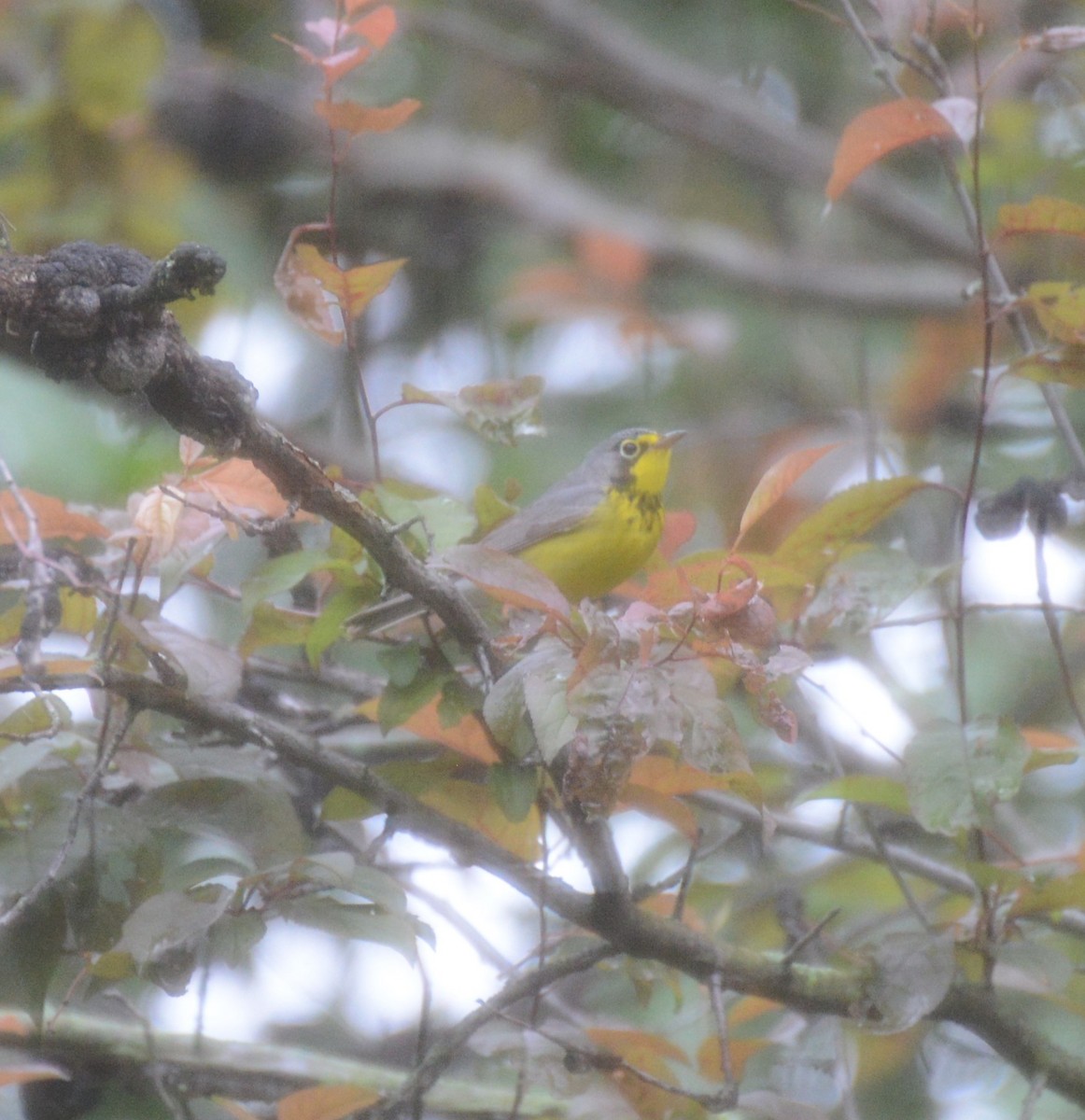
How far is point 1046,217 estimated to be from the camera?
7.31 feet

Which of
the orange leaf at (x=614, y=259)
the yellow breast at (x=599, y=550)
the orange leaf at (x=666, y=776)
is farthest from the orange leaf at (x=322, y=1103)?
the orange leaf at (x=614, y=259)

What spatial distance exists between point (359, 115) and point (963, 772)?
141 centimetres

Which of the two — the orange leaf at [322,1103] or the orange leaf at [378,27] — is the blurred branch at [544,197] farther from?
the orange leaf at [322,1103]

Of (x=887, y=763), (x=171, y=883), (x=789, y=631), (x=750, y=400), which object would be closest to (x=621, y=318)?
(x=750, y=400)

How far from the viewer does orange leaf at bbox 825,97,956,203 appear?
7.43ft

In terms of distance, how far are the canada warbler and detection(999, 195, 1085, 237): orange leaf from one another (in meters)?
1.97

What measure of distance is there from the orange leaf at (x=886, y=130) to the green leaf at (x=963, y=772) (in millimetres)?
950

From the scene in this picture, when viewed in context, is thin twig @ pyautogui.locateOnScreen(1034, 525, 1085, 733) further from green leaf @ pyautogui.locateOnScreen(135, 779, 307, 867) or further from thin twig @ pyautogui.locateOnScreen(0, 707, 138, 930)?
thin twig @ pyautogui.locateOnScreen(0, 707, 138, 930)

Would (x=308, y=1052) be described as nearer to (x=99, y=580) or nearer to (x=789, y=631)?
(x=99, y=580)

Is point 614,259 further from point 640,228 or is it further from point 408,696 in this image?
point 408,696

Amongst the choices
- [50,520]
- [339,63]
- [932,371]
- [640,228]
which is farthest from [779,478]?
[640,228]

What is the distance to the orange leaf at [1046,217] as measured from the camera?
2.21 meters

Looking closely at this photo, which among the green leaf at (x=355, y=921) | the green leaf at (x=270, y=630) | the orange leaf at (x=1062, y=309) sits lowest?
the green leaf at (x=355, y=921)

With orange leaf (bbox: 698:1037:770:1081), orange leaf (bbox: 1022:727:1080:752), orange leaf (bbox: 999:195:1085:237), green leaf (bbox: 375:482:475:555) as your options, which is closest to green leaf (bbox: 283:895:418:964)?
green leaf (bbox: 375:482:475:555)
